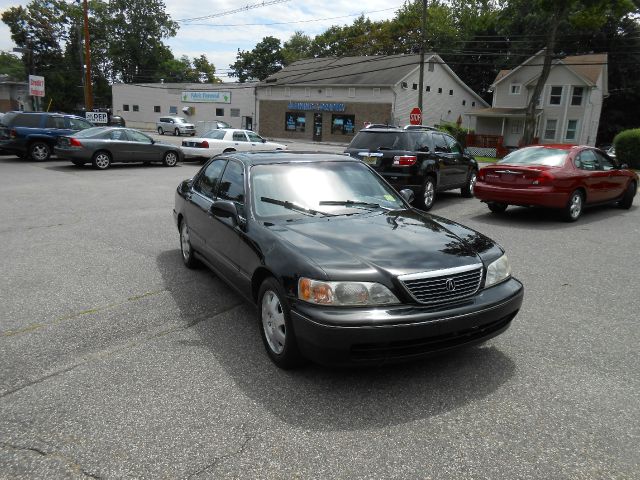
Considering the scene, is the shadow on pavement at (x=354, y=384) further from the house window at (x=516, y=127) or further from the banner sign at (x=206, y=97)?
the banner sign at (x=206, y=97)

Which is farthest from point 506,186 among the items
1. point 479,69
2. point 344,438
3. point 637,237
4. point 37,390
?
point 479,69

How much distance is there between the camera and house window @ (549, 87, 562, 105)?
4303 cm

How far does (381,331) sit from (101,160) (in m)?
16.1

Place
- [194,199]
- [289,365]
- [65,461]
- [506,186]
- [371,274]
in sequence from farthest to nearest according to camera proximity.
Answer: [506,186] < [194,199] < [289,365] < [371,274] < [65,461]

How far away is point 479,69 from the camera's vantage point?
2378 inches

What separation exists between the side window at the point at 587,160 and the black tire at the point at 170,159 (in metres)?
13.9

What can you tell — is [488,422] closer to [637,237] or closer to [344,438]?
[344,438]

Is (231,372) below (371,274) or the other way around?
below

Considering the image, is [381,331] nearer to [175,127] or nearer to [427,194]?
[427,194]

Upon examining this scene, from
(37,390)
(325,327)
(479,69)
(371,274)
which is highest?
(479,69)

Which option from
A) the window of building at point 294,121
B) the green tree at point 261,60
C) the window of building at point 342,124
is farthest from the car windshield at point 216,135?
the green tree at point 261,60

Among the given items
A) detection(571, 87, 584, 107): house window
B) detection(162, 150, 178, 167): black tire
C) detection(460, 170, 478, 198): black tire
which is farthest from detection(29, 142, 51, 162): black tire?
detection(571, 87, 584, 107): house window

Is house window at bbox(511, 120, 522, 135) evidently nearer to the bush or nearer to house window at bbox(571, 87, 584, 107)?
house window at bbox(571, 87, 584, 107)

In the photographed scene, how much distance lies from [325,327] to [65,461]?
157 cm
